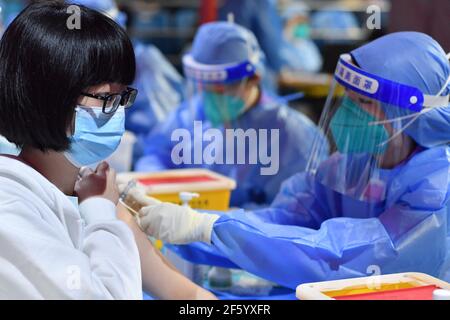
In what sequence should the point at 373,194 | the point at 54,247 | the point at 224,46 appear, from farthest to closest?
the point at 224,46
the point at 373,194
the point at 54,247

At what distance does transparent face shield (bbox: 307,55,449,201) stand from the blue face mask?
0.75 meters

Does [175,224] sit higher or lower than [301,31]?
higher

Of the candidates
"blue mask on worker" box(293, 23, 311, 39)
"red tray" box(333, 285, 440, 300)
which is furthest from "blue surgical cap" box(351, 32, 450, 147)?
"blue mask on worker" box(293, 23, 311, 39)

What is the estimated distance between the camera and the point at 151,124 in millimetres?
4160

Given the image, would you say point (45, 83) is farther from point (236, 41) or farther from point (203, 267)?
point (236, 41)

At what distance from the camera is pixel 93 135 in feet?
5.19

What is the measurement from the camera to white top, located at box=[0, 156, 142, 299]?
4.38ft

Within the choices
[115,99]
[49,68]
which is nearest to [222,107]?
[115,99]

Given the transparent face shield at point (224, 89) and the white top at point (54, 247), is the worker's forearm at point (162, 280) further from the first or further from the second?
the transparent face shield at point (224, 89)

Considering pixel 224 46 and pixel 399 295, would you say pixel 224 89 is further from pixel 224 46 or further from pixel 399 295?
pixel 399 295

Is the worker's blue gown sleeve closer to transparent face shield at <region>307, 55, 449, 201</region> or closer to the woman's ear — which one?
transparent face shield at <region>307, 55, 449, 201</region>

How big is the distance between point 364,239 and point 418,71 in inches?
19.3
